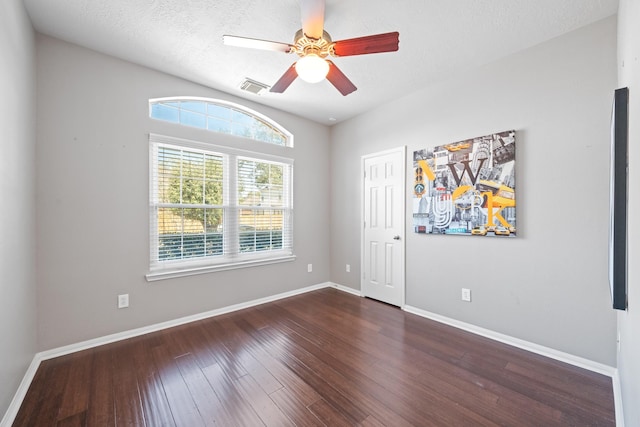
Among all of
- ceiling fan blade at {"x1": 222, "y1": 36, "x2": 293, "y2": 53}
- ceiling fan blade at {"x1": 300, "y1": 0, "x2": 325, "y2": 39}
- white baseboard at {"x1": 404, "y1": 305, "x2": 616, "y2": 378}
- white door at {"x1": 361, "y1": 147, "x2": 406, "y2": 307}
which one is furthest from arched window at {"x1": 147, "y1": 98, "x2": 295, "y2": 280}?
white baseboard at {"x1": 404, "y1": 305, "x2": 616, "y2": 378}

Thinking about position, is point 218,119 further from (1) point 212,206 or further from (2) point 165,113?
(1) point 212,206

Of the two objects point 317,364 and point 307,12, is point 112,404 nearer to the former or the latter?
point 317,364

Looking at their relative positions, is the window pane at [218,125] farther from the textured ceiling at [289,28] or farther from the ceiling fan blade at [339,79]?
the ceiling fan blade at [339,79]

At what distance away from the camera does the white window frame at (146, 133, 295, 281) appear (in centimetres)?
283

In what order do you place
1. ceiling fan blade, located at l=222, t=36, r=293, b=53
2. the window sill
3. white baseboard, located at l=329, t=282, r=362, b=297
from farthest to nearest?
white baseboard, located at l=329, t=282, r=362, b=297, the window sill, ceiling fan blade, located at l=222, t=36, r=293, b=53

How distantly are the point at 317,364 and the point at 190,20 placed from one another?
9.72 ft

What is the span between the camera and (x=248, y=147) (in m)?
3.54

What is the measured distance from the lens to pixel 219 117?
334 centimetres

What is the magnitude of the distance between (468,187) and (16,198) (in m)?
3.75

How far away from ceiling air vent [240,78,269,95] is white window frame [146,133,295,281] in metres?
0.74

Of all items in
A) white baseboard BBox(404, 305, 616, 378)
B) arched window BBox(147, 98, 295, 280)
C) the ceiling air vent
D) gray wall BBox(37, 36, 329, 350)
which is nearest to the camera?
white baseboard BBox(404, 305, 616, 378)

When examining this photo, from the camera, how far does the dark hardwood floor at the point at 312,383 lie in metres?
1.62

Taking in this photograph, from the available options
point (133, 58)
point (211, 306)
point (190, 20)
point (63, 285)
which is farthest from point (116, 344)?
point (190, 20)

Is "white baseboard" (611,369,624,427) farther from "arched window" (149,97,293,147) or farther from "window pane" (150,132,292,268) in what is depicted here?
"arched window" (149,97,293,147)
